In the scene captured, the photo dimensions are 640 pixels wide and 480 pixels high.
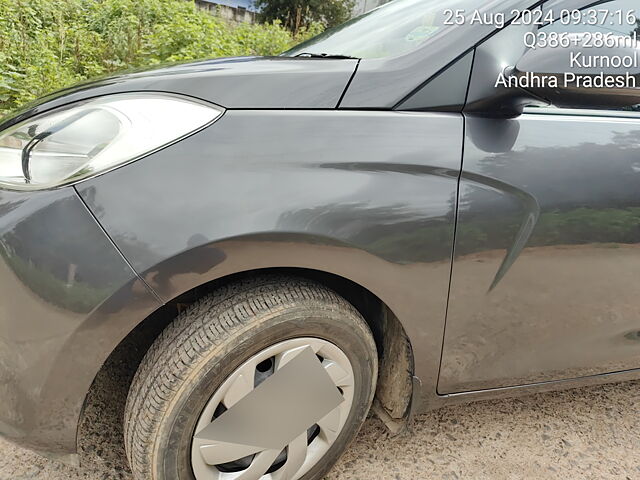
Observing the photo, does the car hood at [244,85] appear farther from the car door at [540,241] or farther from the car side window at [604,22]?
the car side window at [604,22]

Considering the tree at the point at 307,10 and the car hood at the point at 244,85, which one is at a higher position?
the car hood at the point at 244,85

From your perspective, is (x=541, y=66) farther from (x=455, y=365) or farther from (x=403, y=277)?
(x=455, y=365)

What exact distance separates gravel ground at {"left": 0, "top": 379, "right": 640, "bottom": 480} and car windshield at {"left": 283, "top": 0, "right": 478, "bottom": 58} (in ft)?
4.34

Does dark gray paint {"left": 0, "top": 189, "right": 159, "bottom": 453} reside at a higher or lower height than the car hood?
lower

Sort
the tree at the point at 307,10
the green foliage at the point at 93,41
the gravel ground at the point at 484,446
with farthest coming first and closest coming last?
the tree at the point at 307,10, the green foliage at the point at 93,41, the gravel ground at the point at 484,446

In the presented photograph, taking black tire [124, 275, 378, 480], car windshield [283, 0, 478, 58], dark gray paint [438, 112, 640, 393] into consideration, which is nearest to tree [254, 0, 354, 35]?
car windshield [283, 0, 478, 58]

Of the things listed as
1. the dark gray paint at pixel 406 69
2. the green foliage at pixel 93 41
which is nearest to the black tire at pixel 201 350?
the dark gray paint at pixel 406 69

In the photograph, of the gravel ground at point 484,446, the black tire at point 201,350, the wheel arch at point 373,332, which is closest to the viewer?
the black tire at point 201,350

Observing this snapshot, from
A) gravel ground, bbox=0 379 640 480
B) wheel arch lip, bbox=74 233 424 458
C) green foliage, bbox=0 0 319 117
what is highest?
green foliage, bbox=0 0 319 117

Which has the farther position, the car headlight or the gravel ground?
the gravel ground

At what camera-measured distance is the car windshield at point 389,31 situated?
143cm

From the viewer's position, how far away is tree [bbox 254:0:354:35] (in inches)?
492

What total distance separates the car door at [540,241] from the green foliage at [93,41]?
11.4ft

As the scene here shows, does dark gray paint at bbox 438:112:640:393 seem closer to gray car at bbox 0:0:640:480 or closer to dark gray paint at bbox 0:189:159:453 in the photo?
gray car at bbox 0:0:640:480
